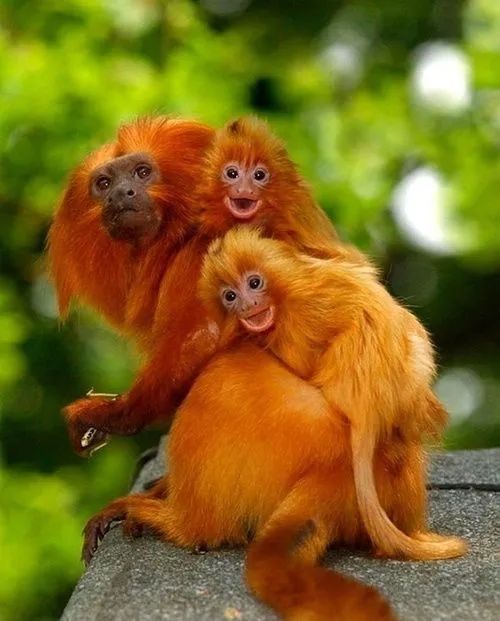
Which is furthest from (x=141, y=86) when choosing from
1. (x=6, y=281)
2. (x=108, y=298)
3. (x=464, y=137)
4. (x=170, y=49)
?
(x=108, y=298)

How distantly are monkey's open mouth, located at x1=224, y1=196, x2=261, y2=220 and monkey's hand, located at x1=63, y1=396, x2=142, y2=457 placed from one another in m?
0.53

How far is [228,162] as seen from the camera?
9.30 ft

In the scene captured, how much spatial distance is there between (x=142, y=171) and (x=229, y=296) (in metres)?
0.54

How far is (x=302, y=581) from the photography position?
2199 millimetres

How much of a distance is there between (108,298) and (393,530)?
99 centimetres

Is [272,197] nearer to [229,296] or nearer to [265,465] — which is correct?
[229,296]

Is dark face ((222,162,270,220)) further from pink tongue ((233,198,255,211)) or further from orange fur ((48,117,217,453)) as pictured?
orange fur ((48,117,217,453))

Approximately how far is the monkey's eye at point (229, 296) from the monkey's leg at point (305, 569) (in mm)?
432

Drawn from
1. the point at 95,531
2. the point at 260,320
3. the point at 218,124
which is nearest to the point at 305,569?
the point at 260,320

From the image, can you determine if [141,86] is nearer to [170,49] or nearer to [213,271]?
[170,49]

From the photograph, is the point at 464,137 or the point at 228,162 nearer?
the point at 228,162

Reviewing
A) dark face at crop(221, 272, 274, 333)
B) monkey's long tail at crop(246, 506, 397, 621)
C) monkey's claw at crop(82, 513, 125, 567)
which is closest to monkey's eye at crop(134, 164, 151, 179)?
dark face at crop(221, 272, 274, 333)

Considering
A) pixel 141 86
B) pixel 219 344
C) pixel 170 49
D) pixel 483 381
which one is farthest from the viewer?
pixel 483 381

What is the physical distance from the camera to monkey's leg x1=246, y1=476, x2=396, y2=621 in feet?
6.79
